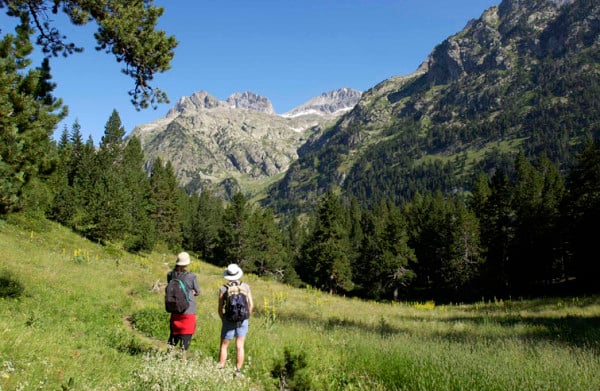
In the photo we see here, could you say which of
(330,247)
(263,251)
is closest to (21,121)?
(330,247)

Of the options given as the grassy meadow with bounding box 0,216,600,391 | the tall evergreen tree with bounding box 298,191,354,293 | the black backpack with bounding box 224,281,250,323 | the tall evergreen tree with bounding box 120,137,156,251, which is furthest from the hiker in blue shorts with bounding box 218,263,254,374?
the tall evergreen tree with bounding box 298,191,354,293

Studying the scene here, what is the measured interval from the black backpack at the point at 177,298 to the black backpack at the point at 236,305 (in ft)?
2.68

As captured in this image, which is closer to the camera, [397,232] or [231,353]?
[231,353]

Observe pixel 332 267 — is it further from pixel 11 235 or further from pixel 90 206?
pixel 11 235

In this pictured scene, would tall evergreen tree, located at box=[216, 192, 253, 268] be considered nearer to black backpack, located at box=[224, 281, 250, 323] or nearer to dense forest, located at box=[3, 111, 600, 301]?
dense forest, located at box=[3, 111, 600, 301]

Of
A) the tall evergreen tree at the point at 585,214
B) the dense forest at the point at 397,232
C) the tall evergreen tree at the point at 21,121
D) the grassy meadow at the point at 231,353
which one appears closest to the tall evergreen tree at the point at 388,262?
the dense forest at the point at 397,232

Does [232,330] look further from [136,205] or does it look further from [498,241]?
[136,205]

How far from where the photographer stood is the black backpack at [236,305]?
7387mm

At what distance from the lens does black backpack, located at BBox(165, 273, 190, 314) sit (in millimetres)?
7402

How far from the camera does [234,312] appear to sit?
7367mm

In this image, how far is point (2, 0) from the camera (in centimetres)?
868

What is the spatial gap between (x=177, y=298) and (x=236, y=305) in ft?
3.94

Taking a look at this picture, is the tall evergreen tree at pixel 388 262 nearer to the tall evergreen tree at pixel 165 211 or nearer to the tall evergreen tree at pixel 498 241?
the tall evergreen tree at pixel 498 241

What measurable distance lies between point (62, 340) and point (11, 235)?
68.1ft
